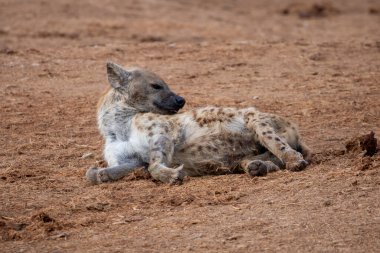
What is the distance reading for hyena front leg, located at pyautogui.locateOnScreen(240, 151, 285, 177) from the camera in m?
5.36

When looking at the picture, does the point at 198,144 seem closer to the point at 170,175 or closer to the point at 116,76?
the point at 170,175

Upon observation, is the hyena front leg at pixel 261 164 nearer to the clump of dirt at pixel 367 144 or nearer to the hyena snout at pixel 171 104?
the clump of dirt at pixel 367 144

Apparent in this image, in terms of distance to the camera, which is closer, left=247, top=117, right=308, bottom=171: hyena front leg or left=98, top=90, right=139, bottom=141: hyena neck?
left=247, top=117, right=308, bottom=171: hyena front leg

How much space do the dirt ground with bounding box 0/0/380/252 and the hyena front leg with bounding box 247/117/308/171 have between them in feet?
0.43

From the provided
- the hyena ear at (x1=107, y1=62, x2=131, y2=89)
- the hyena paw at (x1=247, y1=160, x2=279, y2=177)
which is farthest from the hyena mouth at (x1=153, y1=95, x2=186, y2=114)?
the hyena paw at (x1=247, y1=160, x2=279, y2=177)

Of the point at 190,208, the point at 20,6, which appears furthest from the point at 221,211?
the point at 20,6

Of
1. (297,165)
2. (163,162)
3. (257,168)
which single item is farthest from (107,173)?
(297,165)

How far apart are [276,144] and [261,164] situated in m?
0.28

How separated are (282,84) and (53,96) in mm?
2428

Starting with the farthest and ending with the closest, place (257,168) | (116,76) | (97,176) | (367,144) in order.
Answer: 1. (116,76)
2. (367,144)
3. (97,176)
4. (257,168)

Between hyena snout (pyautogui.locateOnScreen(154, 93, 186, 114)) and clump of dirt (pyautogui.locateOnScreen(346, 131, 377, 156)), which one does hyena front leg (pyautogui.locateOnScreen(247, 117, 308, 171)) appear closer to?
clump of dirt (pyautogui.locateOnScreen(346, 131, 377, 156))

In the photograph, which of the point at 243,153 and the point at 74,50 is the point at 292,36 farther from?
the point at 243,153

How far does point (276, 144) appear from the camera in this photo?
5.59m

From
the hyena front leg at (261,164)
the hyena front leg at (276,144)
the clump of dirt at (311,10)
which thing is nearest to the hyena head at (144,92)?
the hyena front leg at (276,144)
